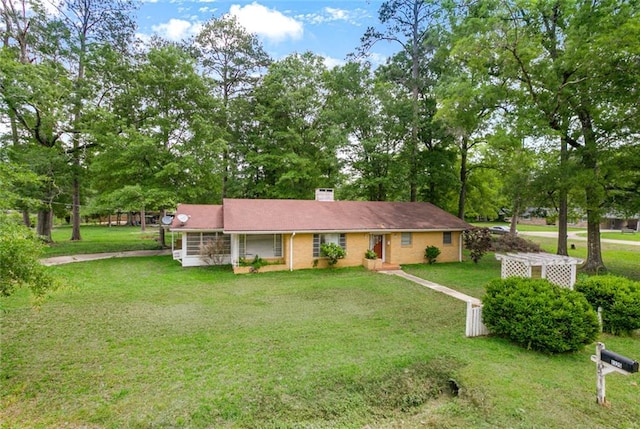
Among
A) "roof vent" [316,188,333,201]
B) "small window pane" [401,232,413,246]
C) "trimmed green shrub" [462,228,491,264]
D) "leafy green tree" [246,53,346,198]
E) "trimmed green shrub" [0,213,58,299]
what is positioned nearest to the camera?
"trimmed green shrub" [0,213,58,299]

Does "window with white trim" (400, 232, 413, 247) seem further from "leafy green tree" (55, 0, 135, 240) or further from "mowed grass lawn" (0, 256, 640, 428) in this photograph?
"leafy green tree" (55, 0, 135, 240)

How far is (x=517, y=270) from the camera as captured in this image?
12.0 m

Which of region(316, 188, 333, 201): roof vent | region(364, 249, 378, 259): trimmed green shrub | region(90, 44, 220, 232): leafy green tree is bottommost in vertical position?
region(364, 249, 378, 259): trimmed green shrub

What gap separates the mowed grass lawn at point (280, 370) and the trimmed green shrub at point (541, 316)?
1.11 ft

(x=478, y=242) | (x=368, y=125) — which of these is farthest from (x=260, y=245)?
(x=478, y=242)

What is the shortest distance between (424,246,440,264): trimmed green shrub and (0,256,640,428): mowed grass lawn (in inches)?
297

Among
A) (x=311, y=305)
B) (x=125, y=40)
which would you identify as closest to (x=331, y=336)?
(x=311, y=305)

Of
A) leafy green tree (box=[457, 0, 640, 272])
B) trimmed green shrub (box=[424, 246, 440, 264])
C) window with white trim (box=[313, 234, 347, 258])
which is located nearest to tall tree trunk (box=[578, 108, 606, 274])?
leafy green tree (box=[457, 0, 640, 272])

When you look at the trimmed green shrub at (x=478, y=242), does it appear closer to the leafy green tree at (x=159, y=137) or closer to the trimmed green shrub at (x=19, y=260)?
the leafy green tree at (x=159, y=137)

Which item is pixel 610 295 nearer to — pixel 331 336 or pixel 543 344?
pixel 543 344

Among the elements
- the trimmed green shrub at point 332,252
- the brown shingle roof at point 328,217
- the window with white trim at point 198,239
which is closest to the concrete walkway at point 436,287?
the trimmed green shrub at point 332,252

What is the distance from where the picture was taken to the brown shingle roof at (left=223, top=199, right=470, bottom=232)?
1544cm

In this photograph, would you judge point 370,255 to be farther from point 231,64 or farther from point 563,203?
point 231,64

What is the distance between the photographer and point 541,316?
6496 millimetres
